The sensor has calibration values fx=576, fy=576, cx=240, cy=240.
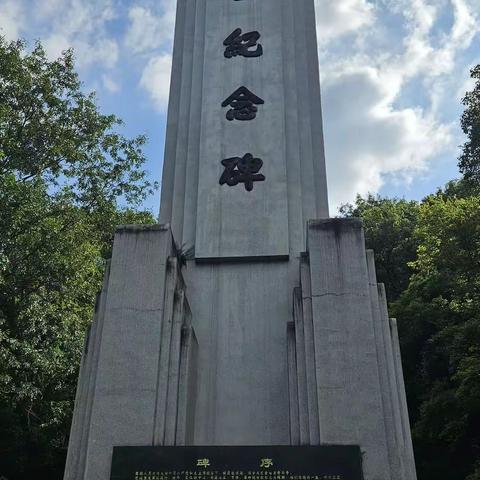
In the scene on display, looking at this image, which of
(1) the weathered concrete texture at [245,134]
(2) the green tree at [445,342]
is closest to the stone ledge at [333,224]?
(1) the weathered concrete texture at [245,134]

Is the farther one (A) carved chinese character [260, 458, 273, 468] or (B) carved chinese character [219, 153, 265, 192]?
(B) carved chinese character [219, 153, 265, 192]

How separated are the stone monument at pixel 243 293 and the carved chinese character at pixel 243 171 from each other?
0.02m

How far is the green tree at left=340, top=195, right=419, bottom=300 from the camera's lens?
2205cm

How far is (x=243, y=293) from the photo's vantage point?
8.56 meters

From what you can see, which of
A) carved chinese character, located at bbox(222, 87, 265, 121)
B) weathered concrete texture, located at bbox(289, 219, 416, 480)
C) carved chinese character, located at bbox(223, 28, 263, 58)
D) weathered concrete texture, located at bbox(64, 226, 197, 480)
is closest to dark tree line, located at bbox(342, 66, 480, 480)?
carved chinese character, located at bbox(223, 28, 263, 58)

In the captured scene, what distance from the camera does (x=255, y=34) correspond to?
35.6 feet

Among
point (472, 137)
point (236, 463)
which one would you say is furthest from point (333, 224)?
point (472, 137)

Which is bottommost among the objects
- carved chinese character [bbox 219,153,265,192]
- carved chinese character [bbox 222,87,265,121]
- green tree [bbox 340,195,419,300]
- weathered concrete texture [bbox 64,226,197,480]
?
weathered concrete texture [bbox 64,226,197,480]

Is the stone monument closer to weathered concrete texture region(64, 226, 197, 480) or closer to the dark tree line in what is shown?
weathered concrete texture region(64, 226, 197, 480)

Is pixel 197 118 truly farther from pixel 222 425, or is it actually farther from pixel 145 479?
pixel 145 479

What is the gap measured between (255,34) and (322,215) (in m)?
3.98

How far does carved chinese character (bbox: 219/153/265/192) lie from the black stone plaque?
4.59 meters

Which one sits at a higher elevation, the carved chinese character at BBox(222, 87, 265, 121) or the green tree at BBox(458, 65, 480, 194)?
the green tree at BBox(458, 65, 480, 194)

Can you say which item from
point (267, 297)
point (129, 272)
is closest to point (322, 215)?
point (267, 297)
